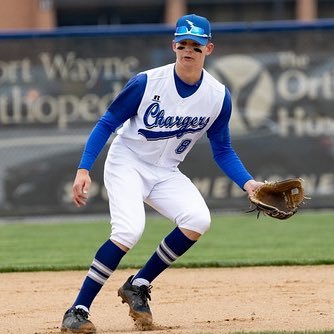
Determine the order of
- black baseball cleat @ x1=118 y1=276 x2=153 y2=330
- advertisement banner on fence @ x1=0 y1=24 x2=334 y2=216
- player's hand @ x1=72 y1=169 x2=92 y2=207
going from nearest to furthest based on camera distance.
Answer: player's hand @ x1=72 y1=169 x2=92 y2=207, black baseball cleat @ x1=118 y1=276 x2=153 y2=330, advertisement banner on fence @ x1=0 y1=24 x2=334 y2=216

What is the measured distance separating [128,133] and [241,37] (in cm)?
738

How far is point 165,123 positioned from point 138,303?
39.9 inches

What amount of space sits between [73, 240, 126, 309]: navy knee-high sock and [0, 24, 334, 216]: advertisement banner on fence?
7.26 meters

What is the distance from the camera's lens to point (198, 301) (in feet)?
23.7

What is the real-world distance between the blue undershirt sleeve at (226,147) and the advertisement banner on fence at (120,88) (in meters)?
6.79

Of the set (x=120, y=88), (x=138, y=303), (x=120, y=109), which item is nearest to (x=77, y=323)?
(x=138, y=303)

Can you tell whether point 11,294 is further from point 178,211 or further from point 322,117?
point 322,117

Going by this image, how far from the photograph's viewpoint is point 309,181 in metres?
13.3

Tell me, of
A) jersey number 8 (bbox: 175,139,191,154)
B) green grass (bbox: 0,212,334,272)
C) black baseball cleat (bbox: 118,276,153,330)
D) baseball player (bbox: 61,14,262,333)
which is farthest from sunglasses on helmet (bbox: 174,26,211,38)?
green grass (bbox: 0,212,334,272)

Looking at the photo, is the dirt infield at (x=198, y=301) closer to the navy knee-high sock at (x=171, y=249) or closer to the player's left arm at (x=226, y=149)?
the navy knee-high sock at (x=171, y=249)

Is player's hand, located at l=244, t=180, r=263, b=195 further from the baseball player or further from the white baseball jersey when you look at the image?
the white baseball jersey

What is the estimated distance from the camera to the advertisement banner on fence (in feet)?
43.3

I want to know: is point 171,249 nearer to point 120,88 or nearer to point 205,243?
point 205,243

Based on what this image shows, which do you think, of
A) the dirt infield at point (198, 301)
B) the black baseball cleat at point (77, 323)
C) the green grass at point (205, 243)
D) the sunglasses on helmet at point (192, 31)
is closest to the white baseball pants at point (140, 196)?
the black baseball cleat at point (77, 323)
